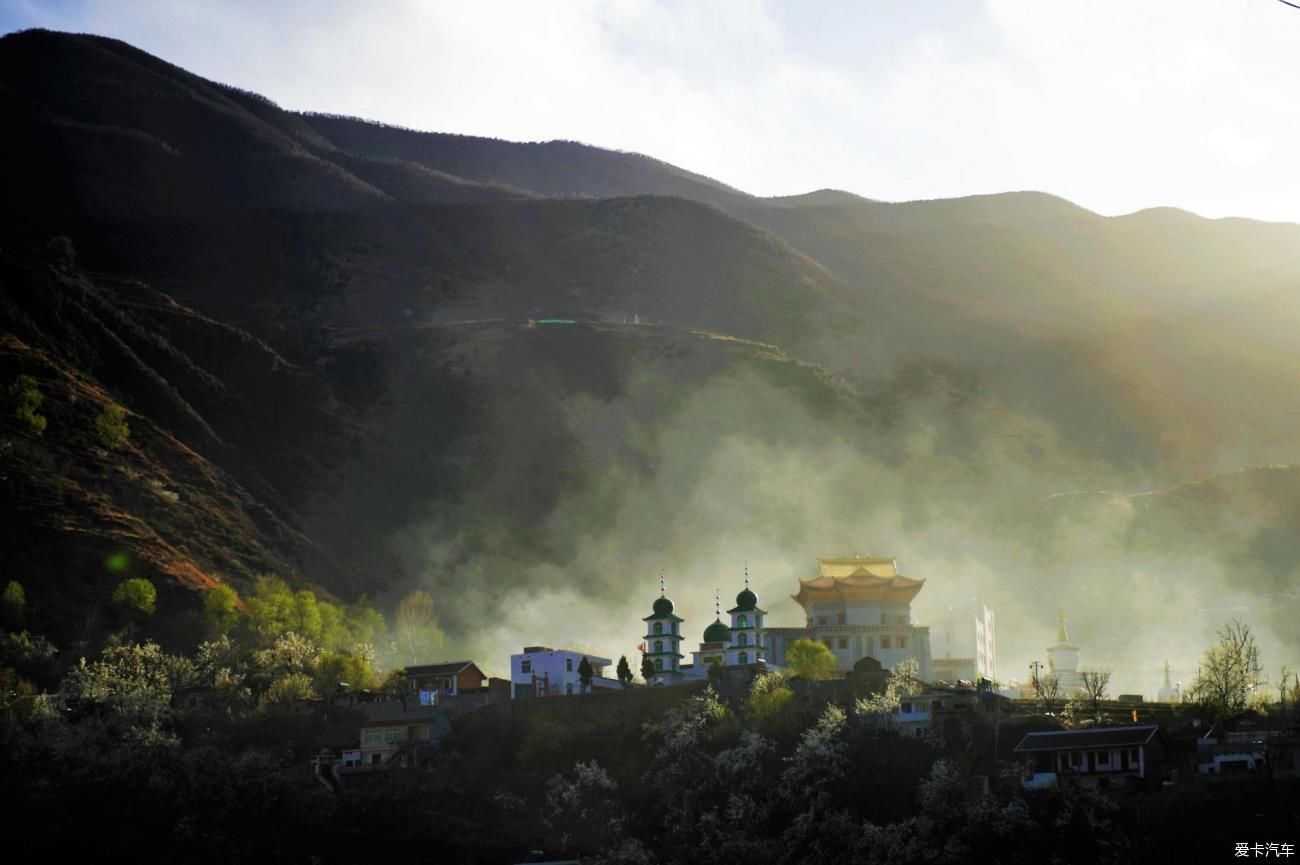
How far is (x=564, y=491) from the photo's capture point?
170m

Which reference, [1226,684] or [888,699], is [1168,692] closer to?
[1226,684]

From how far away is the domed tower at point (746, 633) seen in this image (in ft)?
320

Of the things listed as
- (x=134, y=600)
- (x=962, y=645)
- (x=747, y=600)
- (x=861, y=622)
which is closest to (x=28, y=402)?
(x=134, y=600)

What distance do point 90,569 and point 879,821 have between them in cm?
5298

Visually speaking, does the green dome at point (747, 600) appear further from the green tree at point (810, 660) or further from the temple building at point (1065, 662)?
the temple building at point (1065, 662)

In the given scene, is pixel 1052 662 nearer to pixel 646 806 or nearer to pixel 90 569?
pixel 646 806

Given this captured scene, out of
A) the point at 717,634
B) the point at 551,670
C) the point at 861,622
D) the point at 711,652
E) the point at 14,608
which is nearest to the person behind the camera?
the point at 551,670

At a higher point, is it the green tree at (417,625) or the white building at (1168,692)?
the green tree at (417,625)

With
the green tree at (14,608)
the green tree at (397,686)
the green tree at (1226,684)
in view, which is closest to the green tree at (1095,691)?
the green tree at (1226,684)

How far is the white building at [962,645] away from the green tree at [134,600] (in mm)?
44635

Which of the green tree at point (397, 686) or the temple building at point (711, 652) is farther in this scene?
the temple building at point (711, 652)

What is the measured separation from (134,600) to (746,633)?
35.1m

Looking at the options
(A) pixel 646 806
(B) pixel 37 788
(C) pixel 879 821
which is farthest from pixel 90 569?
(C) pixel 879 821

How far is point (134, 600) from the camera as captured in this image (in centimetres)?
10606
